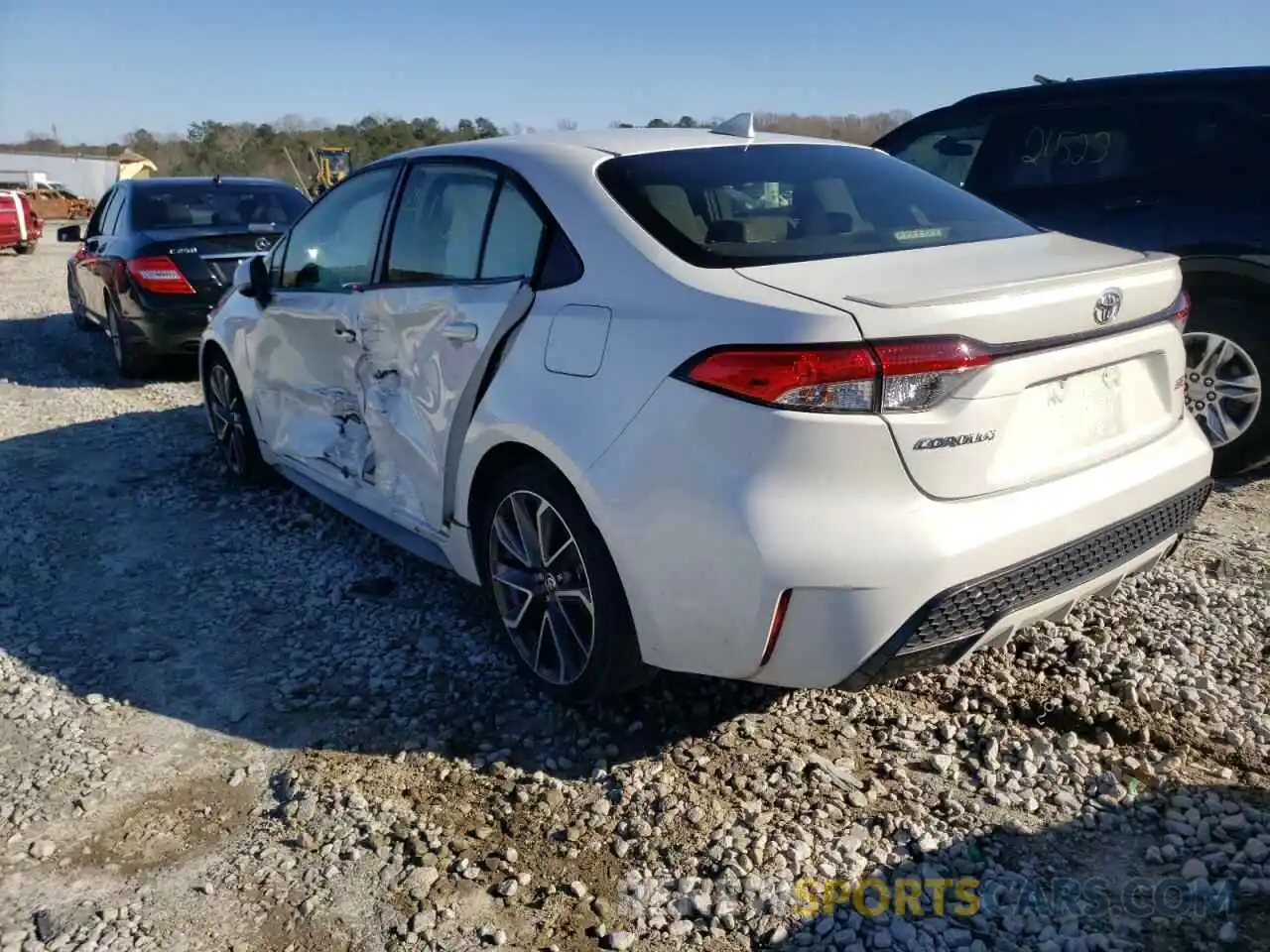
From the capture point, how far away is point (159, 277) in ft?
25.9

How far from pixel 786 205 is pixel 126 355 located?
678 cm

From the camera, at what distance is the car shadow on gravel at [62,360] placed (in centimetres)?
856

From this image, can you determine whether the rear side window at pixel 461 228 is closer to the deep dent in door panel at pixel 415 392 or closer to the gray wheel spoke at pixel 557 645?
the deep dent in door panel at pixel 415 392

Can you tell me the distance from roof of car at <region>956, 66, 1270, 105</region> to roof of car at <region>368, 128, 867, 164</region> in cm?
229

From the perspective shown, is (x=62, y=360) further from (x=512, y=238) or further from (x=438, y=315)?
(x=512, y=238)

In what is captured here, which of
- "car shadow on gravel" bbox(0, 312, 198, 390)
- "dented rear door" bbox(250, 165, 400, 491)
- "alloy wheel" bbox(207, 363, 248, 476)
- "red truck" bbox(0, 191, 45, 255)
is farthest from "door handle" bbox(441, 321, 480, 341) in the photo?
"red truck" bbox(0, 191, 45, 255)

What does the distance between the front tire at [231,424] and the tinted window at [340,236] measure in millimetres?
944

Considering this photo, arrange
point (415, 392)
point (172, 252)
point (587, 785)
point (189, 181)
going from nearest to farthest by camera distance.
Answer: point (587, 785), point (415, 392), point (172, 252), point (189, 181)

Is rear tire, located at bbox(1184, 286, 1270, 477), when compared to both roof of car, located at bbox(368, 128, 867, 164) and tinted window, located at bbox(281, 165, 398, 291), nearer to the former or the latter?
roof of car, located at bbox(368, 128, 867, 164)

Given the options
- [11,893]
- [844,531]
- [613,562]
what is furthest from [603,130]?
[11,893]

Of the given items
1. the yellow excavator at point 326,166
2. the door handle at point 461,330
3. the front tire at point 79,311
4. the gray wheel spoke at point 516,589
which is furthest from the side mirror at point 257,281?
the yellow excavator at point 326,166

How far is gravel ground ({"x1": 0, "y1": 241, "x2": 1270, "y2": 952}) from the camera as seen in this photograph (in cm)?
235

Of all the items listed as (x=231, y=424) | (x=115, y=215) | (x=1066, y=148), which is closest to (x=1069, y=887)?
(x=1066, y=148)

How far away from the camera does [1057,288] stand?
8.27 feet
